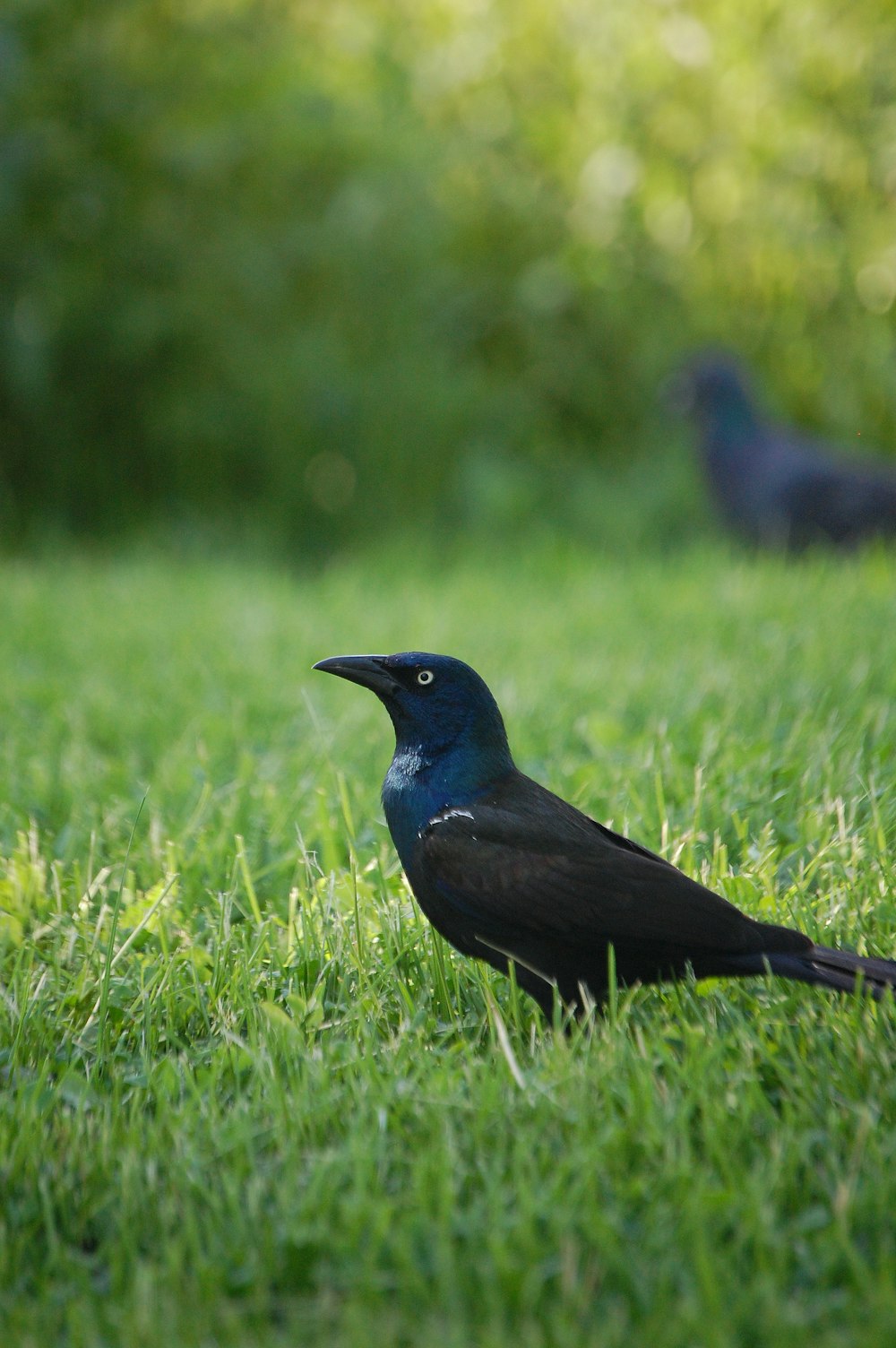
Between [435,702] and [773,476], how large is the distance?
4.71 meters

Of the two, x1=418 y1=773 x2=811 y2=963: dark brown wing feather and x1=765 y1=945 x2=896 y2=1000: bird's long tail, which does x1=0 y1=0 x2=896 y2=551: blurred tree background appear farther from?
x1=765 y1=945 x2=896 y2=1000: bird's long tail

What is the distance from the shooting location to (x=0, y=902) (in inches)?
106

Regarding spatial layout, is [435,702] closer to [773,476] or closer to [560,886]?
[560,886]

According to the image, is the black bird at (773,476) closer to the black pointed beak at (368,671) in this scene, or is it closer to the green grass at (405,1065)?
the green grass at (405,1065)

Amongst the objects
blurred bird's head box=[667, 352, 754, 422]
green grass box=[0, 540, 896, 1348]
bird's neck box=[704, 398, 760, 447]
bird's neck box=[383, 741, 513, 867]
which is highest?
blurred bird's head box=[667, 352, 754, 422]

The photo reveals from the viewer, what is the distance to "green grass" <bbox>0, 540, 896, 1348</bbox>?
153 cm

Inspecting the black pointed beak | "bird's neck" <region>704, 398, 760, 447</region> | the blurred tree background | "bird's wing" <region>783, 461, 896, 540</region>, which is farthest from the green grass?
the blurred tree background

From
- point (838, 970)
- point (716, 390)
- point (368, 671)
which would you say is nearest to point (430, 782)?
point (368, 671)

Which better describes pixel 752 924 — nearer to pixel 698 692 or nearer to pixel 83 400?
pixel 698 692

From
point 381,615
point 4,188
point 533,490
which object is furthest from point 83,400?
point 381,615

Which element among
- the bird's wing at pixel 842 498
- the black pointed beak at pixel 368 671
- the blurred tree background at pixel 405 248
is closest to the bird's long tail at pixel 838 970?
the black pointed beak at pixel 368 671

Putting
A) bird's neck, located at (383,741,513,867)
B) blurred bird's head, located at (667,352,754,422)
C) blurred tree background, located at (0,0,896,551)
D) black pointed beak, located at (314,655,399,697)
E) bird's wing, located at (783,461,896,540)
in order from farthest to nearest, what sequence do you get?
blurred tree background, located at (0,0,896,551) < blurred bird's head, located at (667,352,754,422) < bird's wing, located at (783,461,896,540) < black pointed beak, located at (314,655,399,697) < bird's neck, located at (383,741,513,867)

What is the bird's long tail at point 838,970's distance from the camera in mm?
1952

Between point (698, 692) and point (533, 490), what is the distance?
4202 mm
